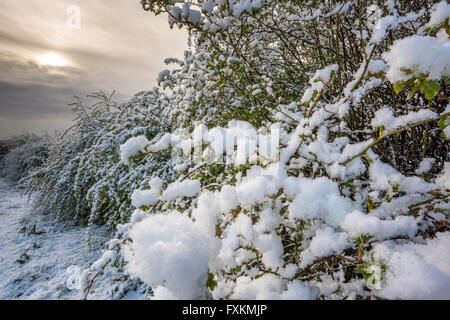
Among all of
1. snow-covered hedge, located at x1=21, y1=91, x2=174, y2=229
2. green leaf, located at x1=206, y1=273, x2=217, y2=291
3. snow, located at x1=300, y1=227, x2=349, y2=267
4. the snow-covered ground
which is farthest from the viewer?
snow-covered hedge, located at x1=21, y1=91, x2=174, y2=229

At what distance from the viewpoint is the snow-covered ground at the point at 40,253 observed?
2.76m

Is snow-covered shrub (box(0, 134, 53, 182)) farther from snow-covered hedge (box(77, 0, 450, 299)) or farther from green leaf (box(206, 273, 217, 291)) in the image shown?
green leaf (box(206, 273, 217, 291))

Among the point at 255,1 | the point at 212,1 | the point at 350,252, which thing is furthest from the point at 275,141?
the point at 212,1

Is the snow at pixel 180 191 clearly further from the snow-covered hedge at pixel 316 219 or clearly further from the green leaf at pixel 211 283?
the green leaf at pixel 211 283

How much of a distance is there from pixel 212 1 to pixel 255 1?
1.44 feet

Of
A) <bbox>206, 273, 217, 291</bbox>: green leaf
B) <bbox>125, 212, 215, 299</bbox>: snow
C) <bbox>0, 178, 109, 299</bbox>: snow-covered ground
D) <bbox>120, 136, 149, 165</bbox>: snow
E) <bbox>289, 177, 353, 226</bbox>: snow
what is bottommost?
<bbox>0, 178, 109, 299</bbox>: snow-covered ground

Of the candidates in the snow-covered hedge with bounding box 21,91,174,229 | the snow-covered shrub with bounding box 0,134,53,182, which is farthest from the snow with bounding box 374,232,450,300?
the snow-covered shrub with bounding box 0,134,53,182

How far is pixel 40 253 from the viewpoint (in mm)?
3525

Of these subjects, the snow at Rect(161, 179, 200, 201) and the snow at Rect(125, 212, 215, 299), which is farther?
the snow at Rect(161, 179, 200, 201)

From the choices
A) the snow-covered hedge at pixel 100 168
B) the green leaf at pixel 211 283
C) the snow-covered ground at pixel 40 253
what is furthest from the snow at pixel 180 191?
the snow-covered ground at pixel 40 253

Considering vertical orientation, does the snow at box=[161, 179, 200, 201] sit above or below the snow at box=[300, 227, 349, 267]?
above

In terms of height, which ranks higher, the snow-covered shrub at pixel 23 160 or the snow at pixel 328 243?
the snow-covered shrub at pixel 23 160

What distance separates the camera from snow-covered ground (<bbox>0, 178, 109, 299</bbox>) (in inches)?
109

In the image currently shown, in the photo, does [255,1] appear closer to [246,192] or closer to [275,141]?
[275,141]
